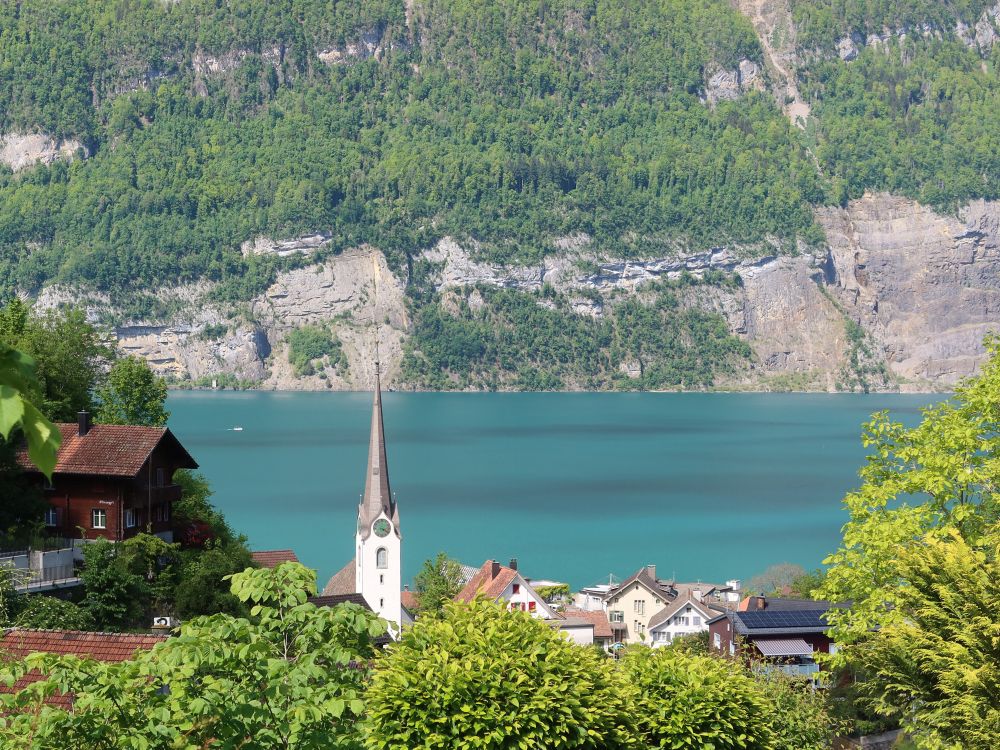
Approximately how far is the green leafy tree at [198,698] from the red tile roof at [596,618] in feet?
150

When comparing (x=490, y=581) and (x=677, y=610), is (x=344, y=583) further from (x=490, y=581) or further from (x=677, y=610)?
(x=677, y=610)

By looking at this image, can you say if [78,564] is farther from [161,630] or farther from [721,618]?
[721,618]

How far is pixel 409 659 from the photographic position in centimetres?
1517

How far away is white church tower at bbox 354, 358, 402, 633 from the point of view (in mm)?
56312

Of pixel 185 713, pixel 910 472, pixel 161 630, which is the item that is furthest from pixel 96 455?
pixel 185 713

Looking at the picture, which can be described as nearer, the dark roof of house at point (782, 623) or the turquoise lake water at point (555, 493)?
the dark roof of house at point (782, 623)

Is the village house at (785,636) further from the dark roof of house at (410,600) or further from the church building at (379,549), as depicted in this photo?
the dark roof of house at (410,600)

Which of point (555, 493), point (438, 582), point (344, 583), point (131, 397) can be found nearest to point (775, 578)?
point (438, 582)

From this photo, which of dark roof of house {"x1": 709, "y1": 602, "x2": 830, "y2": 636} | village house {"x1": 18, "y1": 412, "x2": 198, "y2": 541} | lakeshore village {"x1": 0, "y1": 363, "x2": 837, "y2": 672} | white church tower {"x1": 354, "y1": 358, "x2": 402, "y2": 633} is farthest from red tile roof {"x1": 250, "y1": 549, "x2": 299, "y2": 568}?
dark roof of house {"x1": 709, "y1": 602, "x2": 830, "y2": 636}

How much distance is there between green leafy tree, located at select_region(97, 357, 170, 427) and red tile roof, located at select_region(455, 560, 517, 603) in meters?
13.3

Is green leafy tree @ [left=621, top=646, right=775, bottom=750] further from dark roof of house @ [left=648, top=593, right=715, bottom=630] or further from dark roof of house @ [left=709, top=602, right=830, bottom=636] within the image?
dark roof of house @ [left=648, top=593, right=715, bottom=630]

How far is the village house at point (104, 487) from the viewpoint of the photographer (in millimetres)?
32125

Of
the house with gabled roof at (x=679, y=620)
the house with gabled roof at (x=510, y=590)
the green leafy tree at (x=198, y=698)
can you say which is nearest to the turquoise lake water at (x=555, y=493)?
the house with gabled roof at (x=510, y=590)

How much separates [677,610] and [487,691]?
140 ft
